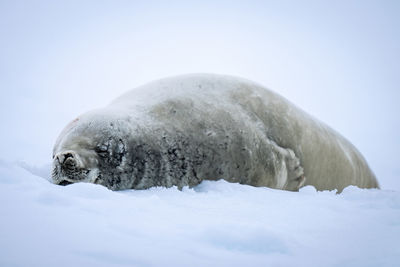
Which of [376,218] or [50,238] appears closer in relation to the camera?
[50,238]

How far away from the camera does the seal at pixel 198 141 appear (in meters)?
2.18

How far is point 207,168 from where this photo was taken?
2.54m

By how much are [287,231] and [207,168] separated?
126cm

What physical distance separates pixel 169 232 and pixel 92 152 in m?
1.09

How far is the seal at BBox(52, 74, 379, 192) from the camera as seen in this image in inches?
85.7

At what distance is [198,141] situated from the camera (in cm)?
256

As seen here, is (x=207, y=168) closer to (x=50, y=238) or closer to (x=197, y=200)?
(x=197, y=200)

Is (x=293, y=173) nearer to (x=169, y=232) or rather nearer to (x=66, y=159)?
(x=66, y=159)

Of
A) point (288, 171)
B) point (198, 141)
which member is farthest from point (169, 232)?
point (288, 171)

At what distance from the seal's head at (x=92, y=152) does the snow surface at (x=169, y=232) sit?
19.6 inches

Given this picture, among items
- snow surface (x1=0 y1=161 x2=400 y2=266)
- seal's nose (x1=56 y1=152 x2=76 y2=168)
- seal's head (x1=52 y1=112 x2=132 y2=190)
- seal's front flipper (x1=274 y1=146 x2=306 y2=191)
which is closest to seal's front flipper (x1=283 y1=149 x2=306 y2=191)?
seal's front flipper (x1=274 y1=146 x2=306 y2=191)

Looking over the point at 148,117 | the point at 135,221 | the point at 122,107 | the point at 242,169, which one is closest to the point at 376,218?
the point at 135,221

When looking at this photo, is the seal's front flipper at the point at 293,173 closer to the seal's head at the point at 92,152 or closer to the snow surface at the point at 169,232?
the snow surface at the point at 169,232

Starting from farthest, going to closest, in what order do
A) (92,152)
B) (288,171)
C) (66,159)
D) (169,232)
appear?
1. (288,171)
2. (92,152)
3. (66,159)
4. (169,232)
